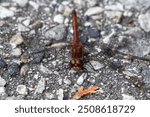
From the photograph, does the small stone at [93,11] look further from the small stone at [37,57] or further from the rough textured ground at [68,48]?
the small stone at [37,57]

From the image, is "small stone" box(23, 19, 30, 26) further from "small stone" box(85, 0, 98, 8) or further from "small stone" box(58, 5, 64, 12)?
"small stone" box(85, 0, 98, 8)

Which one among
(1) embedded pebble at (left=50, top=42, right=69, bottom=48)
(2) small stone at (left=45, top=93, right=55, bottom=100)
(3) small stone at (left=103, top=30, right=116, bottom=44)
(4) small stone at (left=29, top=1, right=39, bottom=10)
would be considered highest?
(4) small stone at (left=29, top=1, right=39, bottom=10)

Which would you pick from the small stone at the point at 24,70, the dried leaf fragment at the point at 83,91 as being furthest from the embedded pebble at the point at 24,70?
the dried leaf fragment at the point at 83,91

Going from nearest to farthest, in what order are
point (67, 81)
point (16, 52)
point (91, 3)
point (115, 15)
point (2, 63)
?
point (67, 81)
point (2, 63)
point (16, 52)
point (115, 15)
point (91, 3)

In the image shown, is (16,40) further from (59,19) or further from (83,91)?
(83,91)

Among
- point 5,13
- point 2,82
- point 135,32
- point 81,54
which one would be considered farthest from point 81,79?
point 5,13

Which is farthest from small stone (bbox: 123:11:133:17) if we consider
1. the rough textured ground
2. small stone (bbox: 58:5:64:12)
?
small stone (bbox: 58:5:64:12)
